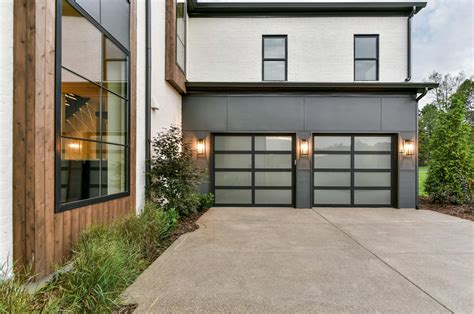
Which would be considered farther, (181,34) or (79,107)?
(181,34)

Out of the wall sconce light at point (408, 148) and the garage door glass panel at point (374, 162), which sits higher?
the wall sconce light at point (408, 148)

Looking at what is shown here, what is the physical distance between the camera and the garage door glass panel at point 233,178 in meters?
7.69

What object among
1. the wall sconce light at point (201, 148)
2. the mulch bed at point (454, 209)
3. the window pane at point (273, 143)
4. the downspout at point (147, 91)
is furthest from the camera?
the window pane at point (273, 143)

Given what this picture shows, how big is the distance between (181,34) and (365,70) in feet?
20.3

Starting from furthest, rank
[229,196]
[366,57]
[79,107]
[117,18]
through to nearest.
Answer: [366,57]
[229,196]
[117,18]
[79,107]

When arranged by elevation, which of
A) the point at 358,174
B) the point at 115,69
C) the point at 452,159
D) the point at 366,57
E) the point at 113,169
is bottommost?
the point at 358,174

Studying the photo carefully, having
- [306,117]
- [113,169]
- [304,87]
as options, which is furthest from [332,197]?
[113,169]

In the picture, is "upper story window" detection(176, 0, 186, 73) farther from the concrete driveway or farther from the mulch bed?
the mulch bed

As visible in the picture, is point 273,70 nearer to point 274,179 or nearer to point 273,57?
point 273,57

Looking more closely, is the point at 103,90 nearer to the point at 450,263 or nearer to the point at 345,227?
the point at 345,227

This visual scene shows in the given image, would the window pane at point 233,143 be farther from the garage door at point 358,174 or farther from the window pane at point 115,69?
the window pane at point 115,69

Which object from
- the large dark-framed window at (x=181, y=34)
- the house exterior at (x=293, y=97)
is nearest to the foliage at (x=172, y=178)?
the house exterior at (x=293, y=97)

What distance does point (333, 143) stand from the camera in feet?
25.1

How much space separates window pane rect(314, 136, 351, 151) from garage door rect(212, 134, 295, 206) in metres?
0.86
